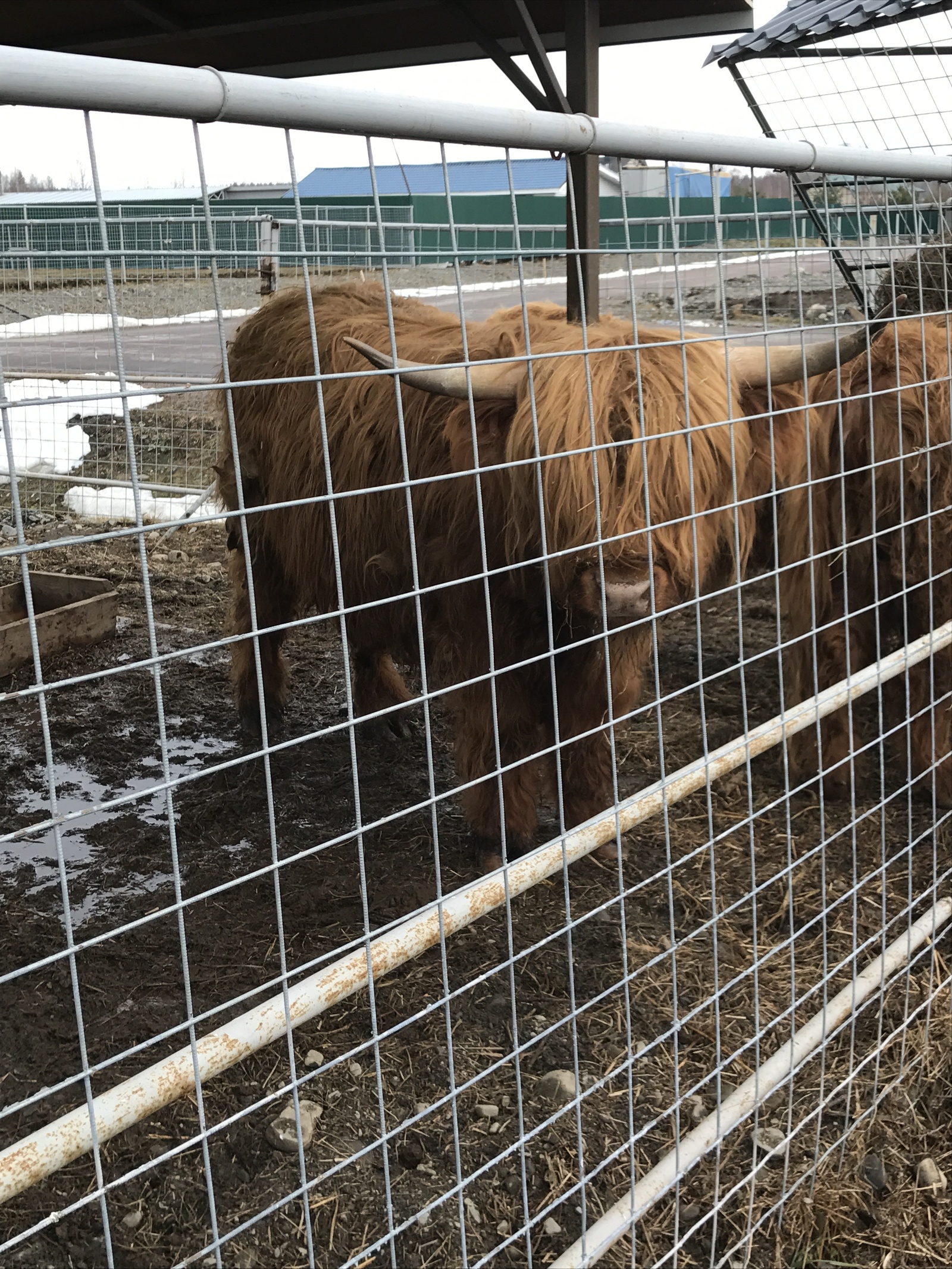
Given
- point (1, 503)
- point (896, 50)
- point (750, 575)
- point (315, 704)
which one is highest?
point (896, 50)

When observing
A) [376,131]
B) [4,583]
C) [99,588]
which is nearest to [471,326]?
[376,131]

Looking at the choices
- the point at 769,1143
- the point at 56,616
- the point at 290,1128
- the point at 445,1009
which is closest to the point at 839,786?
the point at 769,1143

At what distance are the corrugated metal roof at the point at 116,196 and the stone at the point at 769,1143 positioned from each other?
4.53m

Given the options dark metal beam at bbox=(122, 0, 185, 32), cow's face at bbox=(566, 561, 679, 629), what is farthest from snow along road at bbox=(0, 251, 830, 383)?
cow's face at bbox=(566, 561, 679, 629)

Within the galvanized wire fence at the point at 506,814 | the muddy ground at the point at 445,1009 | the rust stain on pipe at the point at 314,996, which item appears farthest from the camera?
the muddy ground at the point at 445,1009

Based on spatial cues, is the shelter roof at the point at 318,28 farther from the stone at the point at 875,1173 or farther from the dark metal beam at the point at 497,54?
the stone at the point at 875,1173

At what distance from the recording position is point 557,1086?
2.39 meters

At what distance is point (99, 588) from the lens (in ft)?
18.4

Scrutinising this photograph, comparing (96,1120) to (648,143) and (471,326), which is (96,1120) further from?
(471,326)

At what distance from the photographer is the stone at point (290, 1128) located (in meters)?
2.24

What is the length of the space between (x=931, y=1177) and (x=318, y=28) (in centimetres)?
650

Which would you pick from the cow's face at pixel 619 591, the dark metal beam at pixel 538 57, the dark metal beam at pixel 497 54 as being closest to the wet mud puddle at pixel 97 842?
the cow's face at pixel 619 591

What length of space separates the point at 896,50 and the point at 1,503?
680 centimetres

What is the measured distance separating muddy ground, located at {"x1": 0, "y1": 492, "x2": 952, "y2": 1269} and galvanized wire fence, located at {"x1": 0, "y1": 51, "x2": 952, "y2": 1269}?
1 centimetres
